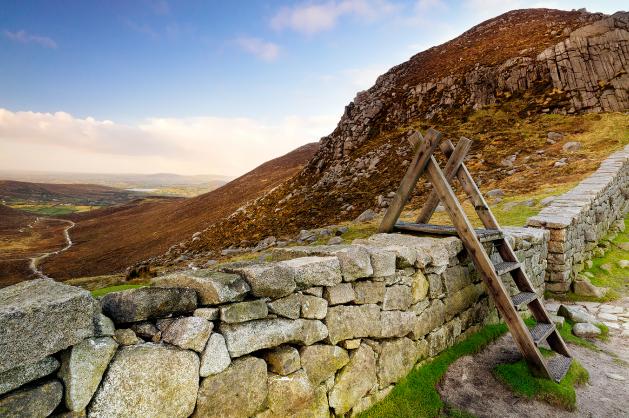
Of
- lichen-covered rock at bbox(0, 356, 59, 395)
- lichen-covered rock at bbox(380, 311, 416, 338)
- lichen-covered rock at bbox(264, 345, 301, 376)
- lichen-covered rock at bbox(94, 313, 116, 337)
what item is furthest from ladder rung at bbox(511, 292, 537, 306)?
lichen-covered rock at bbox(0, 356, 59, 395)

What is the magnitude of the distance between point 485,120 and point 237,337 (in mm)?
26271

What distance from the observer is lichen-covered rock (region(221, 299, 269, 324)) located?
3351 mm

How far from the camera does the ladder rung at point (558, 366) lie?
5505mm

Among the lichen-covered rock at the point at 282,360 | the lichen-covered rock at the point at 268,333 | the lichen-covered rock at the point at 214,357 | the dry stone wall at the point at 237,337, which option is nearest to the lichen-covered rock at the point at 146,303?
the dry stone wall at the point at 237,337

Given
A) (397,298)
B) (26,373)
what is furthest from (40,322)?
(397,298)

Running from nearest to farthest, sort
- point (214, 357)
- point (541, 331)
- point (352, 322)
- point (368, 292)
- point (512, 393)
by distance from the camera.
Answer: point (214, 357) < point (352, 322) < point (368, 292) < point (512, 393) < point (541, 331)

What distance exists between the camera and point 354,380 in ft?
14.9

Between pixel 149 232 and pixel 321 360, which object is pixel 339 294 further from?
pixel 149 232

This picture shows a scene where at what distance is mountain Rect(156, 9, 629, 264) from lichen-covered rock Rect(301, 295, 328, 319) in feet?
47.2

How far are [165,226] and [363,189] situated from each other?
2655 centimetres

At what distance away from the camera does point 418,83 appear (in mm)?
31797

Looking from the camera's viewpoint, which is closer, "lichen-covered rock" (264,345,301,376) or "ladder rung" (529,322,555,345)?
"lichen-covered rock" (264,345,301,376)

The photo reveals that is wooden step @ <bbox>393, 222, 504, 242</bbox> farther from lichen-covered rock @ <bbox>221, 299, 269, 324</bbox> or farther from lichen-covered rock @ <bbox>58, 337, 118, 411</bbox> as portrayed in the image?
lichen-covered rock @ <bbox>58, 337, 118, 411</bbox>

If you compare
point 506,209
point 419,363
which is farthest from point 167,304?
point 506,209
